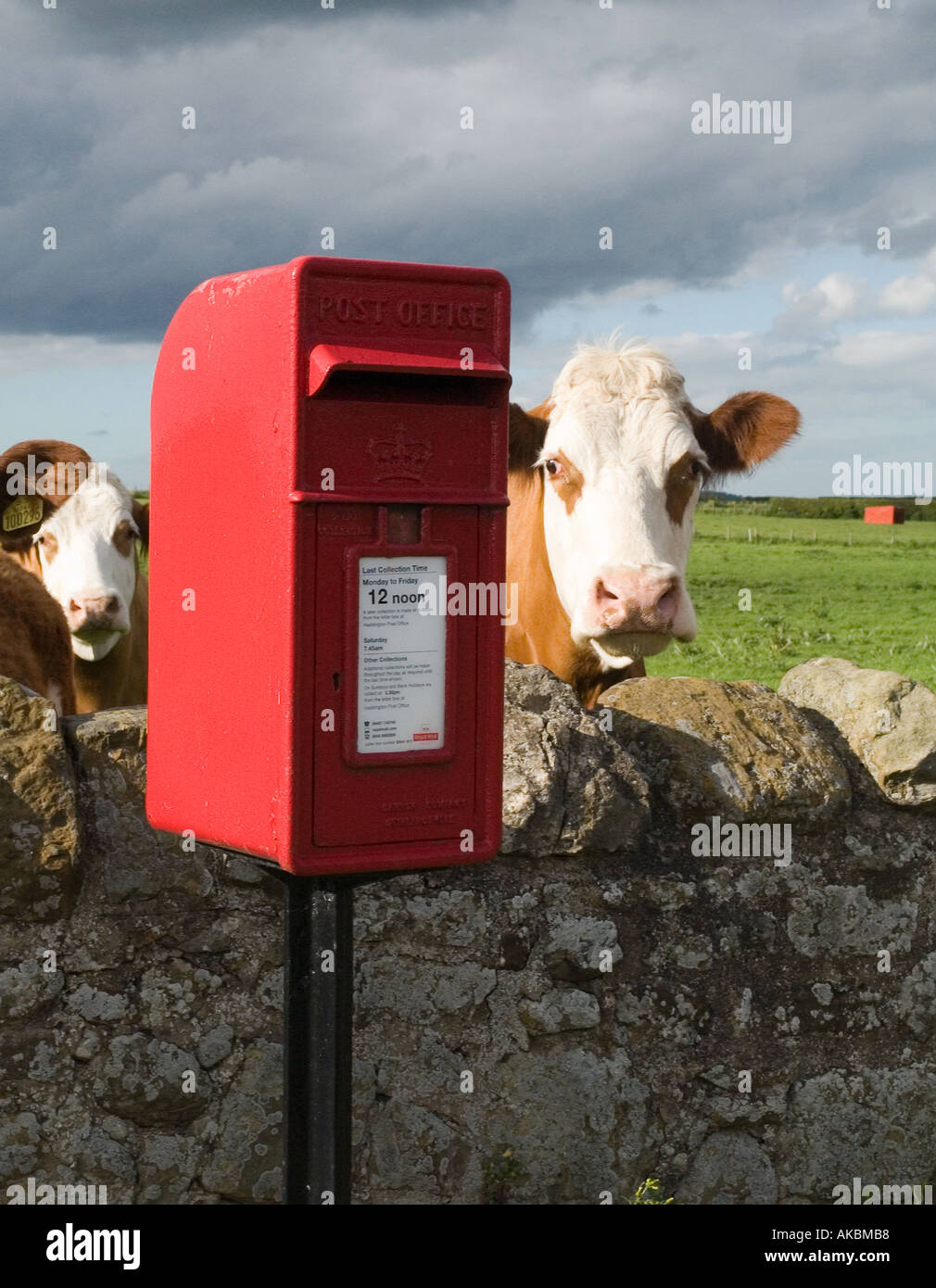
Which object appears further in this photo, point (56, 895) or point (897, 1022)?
point (897, 1022)

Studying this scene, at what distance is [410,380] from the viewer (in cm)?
252

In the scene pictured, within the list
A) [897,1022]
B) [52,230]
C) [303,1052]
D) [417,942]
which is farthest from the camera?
[52,230]

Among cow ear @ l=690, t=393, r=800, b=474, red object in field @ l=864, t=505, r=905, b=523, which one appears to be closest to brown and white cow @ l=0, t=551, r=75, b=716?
cow ear @ l=690, t=393, r=800, b=474

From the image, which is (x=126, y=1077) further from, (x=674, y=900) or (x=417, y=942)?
(x=674, y=900)

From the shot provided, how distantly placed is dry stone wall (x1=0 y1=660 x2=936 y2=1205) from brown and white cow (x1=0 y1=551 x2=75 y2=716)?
1.43m

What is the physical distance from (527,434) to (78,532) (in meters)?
1.94

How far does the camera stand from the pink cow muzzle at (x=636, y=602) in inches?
155

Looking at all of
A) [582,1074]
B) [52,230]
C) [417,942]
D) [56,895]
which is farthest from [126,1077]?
[52,230]

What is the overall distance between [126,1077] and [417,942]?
0.67m

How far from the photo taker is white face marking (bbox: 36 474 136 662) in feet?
17.6

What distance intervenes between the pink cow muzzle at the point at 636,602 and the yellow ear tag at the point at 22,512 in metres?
2.51
